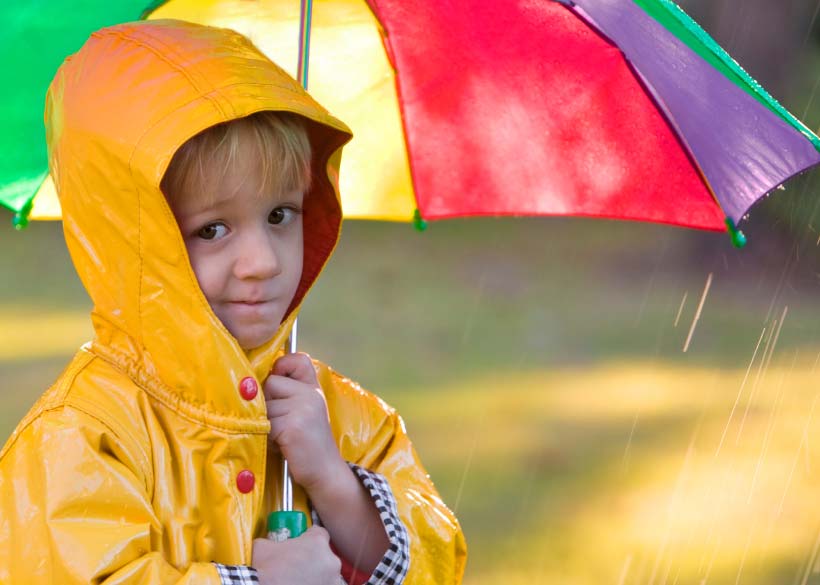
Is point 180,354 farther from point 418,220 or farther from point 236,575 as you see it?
point 418,220

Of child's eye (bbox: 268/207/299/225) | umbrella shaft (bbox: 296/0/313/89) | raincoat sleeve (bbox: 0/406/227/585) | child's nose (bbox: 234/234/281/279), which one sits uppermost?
umbrella shaft (bbox: 296/0/313/89)

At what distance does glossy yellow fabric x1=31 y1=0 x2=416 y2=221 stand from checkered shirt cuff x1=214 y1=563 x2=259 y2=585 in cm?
80

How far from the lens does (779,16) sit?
379 inches

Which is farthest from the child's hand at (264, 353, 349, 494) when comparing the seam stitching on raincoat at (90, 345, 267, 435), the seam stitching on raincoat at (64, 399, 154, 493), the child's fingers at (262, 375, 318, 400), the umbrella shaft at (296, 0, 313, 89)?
the umbrella shaft at (296, 0, 313, 89)

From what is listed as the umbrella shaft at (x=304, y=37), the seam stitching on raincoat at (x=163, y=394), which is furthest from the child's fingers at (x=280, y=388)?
the umbrella shaft at (x=304, y=37)

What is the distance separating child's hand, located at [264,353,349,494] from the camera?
1.74 metres

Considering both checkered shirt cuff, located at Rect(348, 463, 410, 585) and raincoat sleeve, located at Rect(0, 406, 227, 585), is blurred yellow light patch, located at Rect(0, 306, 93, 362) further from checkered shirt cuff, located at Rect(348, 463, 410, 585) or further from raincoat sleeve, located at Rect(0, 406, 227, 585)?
raincoat sleeve, located at Rect(0, 406, 227, 585)

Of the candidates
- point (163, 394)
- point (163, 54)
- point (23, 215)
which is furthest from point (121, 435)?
point (23, 215)

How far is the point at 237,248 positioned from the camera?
1.67 meters

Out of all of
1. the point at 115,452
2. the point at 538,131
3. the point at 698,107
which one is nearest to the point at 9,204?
the point at 115,452

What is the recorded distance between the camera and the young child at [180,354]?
1.54 m

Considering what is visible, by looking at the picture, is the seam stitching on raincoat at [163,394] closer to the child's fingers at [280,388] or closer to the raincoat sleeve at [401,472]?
the child's fingers at [280,388]

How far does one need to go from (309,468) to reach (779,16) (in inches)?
342

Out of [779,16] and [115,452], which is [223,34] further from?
[779,16]
